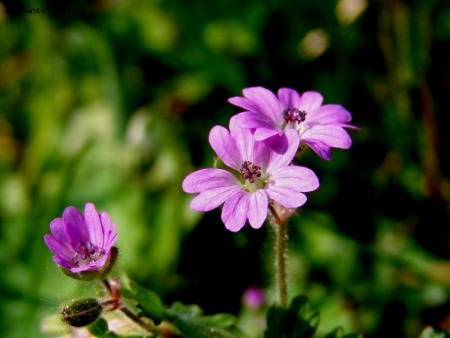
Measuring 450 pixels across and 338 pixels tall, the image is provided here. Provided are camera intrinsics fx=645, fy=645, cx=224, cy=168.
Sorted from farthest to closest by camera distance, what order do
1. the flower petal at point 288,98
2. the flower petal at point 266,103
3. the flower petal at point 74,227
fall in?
the flower petal at point 288,98
the flower petal at point 266,103
the flower petal at point 74,227

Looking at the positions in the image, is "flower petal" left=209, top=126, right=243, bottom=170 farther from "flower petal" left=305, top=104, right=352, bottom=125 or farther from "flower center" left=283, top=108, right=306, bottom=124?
"flower petal" left=305, top=104, right=352, bottom=125

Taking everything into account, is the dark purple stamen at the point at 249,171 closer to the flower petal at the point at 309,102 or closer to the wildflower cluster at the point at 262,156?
the wildflower cluster at the point at 262,156

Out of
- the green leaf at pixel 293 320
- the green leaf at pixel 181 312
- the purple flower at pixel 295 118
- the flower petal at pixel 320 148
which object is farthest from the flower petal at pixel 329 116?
the green leaf at pixel 181 312

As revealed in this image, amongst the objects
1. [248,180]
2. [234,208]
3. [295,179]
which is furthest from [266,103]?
[234,208]

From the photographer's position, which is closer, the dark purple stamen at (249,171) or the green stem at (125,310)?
the green stem at (125,310)

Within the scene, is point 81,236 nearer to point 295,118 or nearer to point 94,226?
point 94,226
